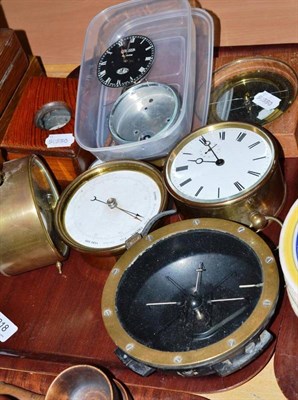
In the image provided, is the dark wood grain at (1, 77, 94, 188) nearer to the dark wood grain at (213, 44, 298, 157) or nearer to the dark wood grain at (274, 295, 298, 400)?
the dark wood grain at (213, 44, 298, 157)

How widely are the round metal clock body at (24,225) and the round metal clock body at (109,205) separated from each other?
0.05 meters

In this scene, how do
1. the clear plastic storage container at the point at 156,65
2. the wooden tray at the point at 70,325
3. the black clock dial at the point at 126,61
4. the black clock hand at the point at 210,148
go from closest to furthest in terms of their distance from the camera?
the wooden tray at the point at 70,325, the black clock hand at the point at 210,148, the clear plastic storage container at the point at 156,65, the black clock dial at the point at 126,61

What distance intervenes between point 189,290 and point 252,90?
0.55 m

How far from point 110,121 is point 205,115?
0.69ft

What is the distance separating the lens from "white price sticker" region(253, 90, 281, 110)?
5.10 ft

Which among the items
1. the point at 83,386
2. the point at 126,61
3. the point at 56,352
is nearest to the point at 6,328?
the point at 56,352

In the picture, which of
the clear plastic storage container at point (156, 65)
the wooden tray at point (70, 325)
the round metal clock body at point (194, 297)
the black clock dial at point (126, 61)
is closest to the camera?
the round metal clock body at point (194, 297)

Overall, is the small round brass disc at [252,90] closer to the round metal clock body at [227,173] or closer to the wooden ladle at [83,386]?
the round metal clock body at [227,173]

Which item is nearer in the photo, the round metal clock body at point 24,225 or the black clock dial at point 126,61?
the round metal clock body at point 24,225

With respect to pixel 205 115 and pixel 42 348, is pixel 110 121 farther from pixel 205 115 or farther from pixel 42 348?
pixel 42 348

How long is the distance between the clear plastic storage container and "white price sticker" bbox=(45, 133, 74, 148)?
0.08 ft

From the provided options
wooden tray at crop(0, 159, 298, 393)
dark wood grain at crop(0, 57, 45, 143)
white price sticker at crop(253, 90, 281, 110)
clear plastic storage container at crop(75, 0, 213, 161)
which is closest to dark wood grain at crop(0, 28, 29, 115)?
dark wood grain at crop(0, 57, 45, 143)

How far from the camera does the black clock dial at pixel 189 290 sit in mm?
1219

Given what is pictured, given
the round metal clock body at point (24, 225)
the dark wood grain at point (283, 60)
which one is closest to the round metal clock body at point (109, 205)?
the round metal clock body at point (24, 225)
